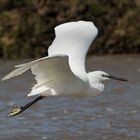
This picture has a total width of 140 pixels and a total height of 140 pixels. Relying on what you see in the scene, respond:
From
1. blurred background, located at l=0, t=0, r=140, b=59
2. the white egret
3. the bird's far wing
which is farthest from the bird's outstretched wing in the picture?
blurred background, located at l=0, t=0, r=140, b=59

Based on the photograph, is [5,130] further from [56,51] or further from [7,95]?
[7,95]

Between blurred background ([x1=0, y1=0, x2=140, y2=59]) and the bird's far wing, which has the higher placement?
the bird's far wing

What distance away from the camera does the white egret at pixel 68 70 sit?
27.5 feet

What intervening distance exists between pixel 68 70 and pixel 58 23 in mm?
7822

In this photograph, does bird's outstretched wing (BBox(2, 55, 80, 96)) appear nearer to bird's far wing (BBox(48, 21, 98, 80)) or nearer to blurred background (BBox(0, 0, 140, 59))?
bird's far wing (BBox(48, 21, 98, 80))

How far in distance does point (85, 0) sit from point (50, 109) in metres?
5.77

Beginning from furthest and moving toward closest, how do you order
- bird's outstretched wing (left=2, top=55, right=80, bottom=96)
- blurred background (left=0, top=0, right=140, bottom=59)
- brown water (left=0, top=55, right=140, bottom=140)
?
blurred background (left=0, top=0, right=140, bottom=59)
brown water (left=0, top=55, right=140, bottom=140)
bird's outstretched wing (left=2, top=55, right=80, bottom=96)

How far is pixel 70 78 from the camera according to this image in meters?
8.86

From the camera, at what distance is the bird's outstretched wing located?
323 inches

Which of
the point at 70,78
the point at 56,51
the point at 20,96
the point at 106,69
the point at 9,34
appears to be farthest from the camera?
the point at 9,34

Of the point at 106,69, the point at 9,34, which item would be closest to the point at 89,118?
the point at 106,69

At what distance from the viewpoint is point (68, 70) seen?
8.58 m

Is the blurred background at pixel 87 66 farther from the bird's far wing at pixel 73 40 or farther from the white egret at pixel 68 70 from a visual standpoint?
the bird's far wing at pixel 73 40

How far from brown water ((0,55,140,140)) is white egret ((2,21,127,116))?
1.94 ft
